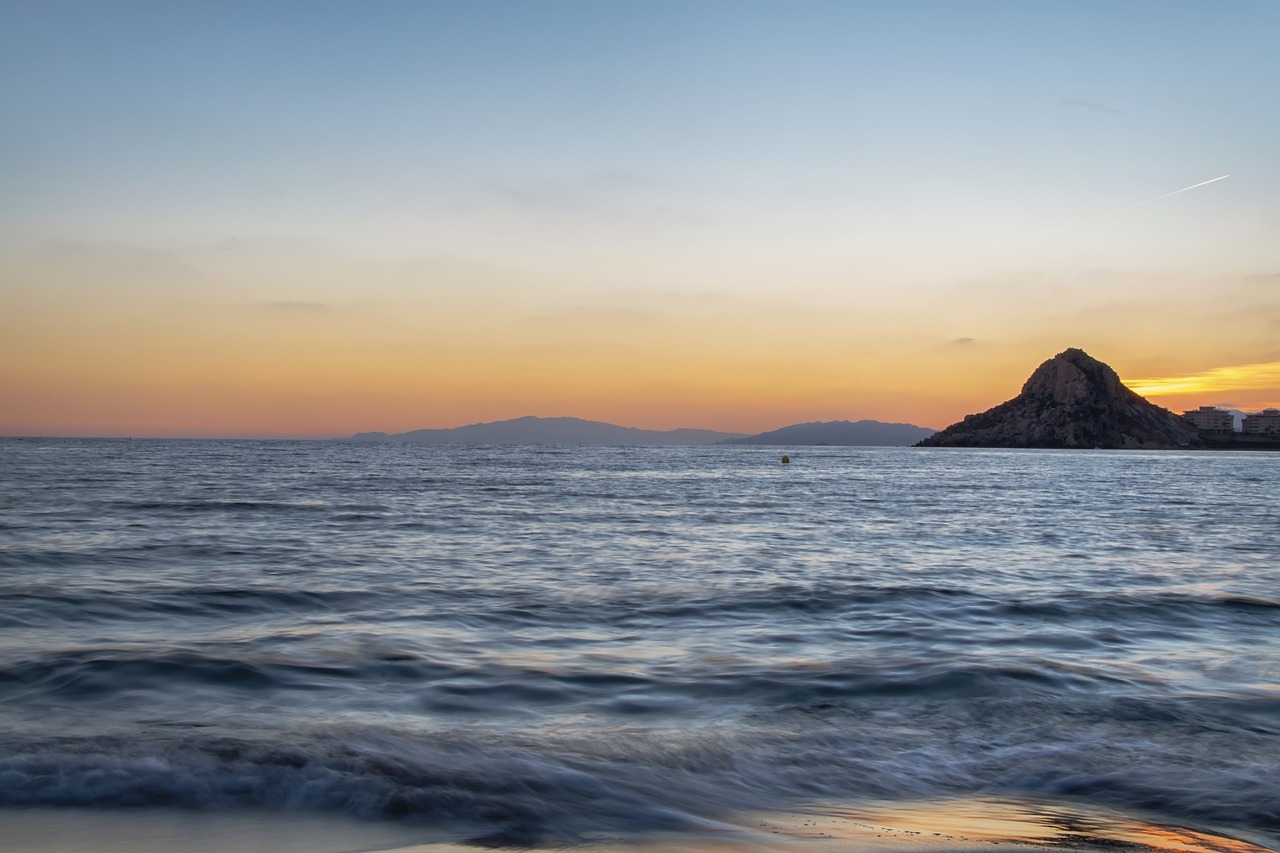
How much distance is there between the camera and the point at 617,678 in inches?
329

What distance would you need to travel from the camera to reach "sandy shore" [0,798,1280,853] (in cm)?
423

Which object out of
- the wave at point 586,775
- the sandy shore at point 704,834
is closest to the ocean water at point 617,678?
the wave at point 586,775

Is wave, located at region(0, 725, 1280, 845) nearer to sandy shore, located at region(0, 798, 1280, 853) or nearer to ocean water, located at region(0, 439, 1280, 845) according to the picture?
ocean water, located at region(0, 439, 1280, 845)

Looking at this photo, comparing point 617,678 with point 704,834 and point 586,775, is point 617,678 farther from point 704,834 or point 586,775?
point 704,834

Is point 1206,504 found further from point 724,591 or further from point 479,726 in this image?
point 479,726

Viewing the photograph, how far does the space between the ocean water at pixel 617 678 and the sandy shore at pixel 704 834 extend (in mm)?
197

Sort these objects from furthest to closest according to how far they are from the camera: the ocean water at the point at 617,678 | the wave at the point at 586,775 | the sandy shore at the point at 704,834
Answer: the ocean water at the point at 617,678 < the wave at the point at 586,775 < the sandy shore at the point at 704,834

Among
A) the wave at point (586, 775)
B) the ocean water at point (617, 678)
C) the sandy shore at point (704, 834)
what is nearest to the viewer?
the sandy shore at point (704, 834)

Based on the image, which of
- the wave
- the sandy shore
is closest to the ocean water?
the wave

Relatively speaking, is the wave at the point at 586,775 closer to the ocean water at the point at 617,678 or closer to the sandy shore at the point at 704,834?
the ocean water at the point at 617,678

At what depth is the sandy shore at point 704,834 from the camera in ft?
13.9

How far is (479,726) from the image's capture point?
6.72m

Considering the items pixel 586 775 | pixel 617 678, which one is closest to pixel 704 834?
pixel 586 775

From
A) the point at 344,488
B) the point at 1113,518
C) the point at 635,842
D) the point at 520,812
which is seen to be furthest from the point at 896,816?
the point at 344,488
